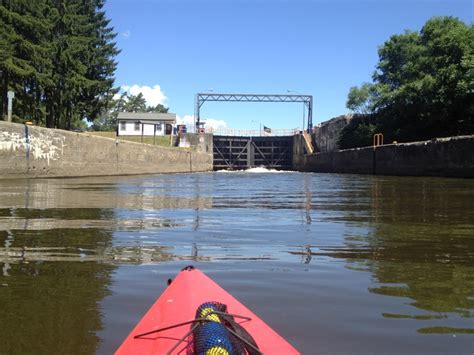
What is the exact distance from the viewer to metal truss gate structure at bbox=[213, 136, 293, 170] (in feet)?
158

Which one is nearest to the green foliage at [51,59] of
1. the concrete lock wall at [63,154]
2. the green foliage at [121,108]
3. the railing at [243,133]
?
the concrete lock wall at [63,154]

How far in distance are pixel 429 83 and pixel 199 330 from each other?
25.4 meters

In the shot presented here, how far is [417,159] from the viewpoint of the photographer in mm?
18438

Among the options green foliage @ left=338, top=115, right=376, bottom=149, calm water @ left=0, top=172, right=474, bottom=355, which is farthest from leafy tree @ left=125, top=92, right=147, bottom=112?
calm water @ left=0, top=172, right=474, bottom=355

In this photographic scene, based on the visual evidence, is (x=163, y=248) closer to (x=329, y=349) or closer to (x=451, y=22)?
(x=329, y=349)

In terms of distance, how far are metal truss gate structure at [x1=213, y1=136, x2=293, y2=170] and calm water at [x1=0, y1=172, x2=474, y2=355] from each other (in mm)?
42090

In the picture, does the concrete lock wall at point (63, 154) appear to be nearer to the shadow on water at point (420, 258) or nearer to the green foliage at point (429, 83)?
the shadow on water at point (420, 258)

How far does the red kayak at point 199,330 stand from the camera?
1517 mm

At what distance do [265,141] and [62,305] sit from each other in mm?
47292

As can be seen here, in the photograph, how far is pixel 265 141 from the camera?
1939 inches

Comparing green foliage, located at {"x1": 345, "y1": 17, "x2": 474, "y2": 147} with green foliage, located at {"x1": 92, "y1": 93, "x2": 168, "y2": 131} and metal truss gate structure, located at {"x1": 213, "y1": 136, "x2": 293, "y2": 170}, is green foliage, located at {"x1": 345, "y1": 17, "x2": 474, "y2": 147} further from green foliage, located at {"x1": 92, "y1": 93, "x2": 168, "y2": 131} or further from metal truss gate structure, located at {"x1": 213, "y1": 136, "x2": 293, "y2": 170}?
green foliage, located at {"x1": 92, "y1": 93, "x2": 168, "y2": 131}

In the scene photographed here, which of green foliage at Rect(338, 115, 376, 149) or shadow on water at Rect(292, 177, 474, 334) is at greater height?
green foliage at Rect(338, 115, 376, 149)

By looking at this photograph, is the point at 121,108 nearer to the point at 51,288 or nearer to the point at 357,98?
the point at 357,98

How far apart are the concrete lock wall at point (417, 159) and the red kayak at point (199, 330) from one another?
14525 millimetres
